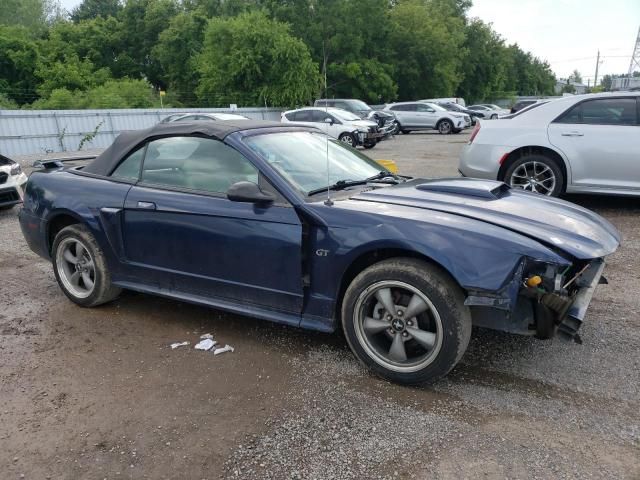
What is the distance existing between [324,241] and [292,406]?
3.23ft

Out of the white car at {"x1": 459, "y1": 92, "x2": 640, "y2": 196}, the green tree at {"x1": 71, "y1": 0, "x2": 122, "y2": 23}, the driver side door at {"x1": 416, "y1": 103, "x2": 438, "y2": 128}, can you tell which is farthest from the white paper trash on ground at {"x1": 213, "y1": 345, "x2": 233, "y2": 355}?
the green tree at {"x1": 71, "y1": 0, "x2": 122, "y2": 23}

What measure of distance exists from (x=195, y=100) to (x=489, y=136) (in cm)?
3697

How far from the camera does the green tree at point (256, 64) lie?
3281cm

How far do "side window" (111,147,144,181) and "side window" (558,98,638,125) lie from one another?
5624mm

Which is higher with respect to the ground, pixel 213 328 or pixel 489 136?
pixel 489 136

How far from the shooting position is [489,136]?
752 cm

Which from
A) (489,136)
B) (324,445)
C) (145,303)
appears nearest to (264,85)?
(489,136)

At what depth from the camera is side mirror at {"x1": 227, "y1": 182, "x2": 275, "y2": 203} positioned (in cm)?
335

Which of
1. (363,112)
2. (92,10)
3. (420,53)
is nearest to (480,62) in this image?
(420,53)

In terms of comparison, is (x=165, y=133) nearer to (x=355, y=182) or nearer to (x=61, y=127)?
(x=355, y=182)

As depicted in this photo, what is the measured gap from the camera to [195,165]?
3.90 meters

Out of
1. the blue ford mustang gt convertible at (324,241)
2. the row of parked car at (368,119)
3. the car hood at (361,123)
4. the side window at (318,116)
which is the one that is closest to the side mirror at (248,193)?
the blue ford mustang gt convertible at (324,241)

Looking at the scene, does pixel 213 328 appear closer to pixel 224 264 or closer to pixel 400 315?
pixel 224 264

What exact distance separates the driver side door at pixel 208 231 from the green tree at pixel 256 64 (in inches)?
1193
